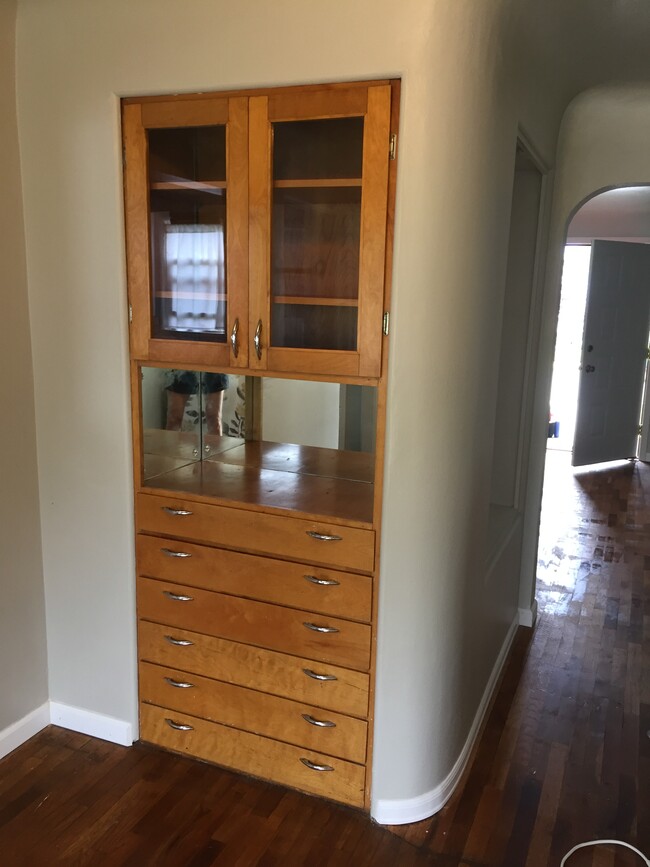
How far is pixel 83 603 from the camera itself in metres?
2.51

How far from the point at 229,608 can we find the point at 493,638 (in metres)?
1.18

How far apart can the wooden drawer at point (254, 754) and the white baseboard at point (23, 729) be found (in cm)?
38

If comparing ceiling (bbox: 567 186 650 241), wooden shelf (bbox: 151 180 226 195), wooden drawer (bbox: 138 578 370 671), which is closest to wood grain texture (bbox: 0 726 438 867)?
wooden drawer (bbox: 138 578 370 671)

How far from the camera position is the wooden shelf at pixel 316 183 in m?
1.96

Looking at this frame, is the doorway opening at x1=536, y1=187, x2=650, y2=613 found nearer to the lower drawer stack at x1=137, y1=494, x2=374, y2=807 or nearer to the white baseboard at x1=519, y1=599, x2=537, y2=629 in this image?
the white baseboard at x1=519, y1=599, x2=537, y2=629

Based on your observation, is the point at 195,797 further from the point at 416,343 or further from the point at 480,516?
the point at 416,343

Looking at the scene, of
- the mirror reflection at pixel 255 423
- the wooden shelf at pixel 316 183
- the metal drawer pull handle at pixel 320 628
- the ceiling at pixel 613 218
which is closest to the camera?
the wooden shelf at pixel 316 183

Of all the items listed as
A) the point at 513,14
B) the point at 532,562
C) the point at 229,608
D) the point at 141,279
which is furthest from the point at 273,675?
the point at 513,14

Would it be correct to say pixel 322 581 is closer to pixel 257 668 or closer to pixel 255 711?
pixel 257 668

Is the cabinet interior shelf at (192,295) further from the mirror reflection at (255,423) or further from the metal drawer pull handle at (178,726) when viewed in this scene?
the metal drawer pull handle at (178,726)

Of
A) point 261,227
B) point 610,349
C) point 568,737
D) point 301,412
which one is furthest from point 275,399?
point 610,349

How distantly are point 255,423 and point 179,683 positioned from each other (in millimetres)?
943

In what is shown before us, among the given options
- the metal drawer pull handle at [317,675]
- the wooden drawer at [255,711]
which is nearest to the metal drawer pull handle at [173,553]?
the wooden drawer at [255,711]

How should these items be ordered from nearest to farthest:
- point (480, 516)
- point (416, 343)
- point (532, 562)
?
point (416, 343) → point (480, 516) → point (532, 562)
